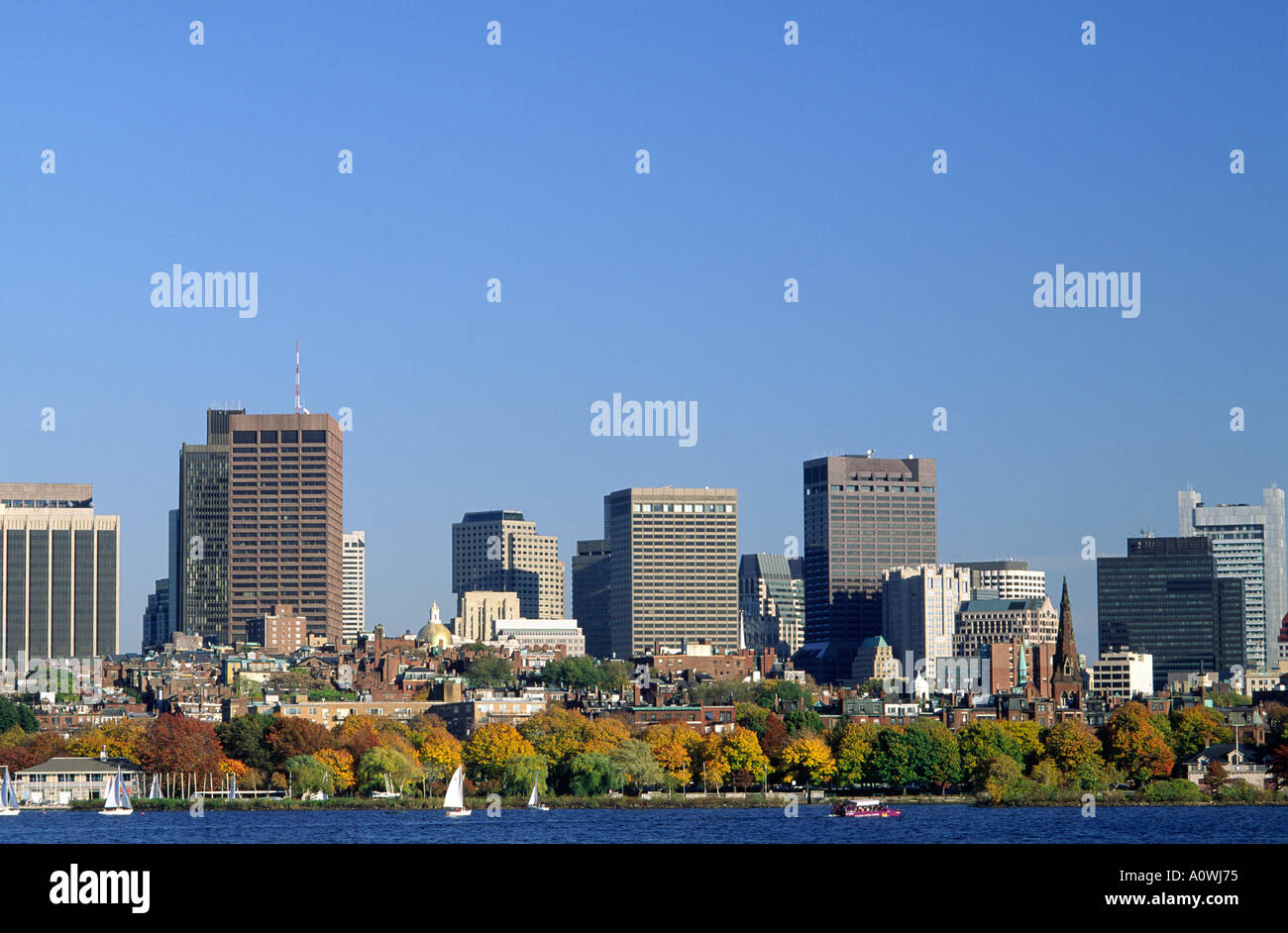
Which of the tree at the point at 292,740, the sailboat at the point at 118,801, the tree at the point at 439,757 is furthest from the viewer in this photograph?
the tree at the point at 292,740

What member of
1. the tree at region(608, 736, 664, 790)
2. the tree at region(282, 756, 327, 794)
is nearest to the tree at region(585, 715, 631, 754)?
the tree at region(608, 736, 664, 790)

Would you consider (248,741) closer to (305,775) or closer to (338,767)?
(338,767)

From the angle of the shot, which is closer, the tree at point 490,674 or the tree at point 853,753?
the tree at point 853,753

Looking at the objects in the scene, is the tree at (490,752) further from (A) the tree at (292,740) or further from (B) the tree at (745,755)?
(B) the tree at (745,755)

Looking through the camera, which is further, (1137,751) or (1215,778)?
(1137,751)

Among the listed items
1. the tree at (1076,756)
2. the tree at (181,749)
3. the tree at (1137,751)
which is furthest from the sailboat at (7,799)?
the tree at (1137,751)

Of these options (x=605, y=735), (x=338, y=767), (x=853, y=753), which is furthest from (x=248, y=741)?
(x=853, y=753)

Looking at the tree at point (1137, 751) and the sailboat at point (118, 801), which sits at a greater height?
the tree at point (1137, 751)
